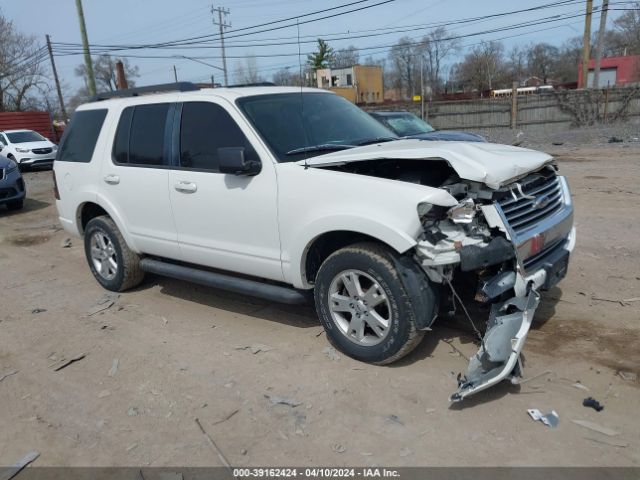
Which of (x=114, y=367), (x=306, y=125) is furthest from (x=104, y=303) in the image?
(x=306, y=125)

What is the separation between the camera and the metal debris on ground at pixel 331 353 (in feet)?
13.5

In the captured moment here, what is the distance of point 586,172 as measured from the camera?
12.1 metres

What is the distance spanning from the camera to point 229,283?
184 inches

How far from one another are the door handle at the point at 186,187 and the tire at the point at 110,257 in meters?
1.30

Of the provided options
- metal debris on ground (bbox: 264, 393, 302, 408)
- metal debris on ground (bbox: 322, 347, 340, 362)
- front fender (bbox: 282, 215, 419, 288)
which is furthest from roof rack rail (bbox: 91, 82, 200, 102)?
metal debris on ground (bbox: 264, 393, 302, 408)

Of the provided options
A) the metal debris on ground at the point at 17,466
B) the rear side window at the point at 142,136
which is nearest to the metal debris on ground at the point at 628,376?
the metal debris on ground at the point at 17,466

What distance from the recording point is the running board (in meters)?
4.29

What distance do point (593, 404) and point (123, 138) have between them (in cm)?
474

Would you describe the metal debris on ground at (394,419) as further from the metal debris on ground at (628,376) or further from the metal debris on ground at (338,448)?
the metal debris on ground at (628,376)

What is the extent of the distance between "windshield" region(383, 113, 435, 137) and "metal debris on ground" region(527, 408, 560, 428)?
984 centimetres

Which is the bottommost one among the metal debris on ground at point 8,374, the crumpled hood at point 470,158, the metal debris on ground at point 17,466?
the metal debris on ground at point 8,374

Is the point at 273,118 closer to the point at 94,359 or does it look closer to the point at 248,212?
the point at 248,212

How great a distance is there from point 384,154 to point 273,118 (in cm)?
121

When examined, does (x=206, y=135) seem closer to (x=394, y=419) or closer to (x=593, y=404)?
(x=394, y=419)
